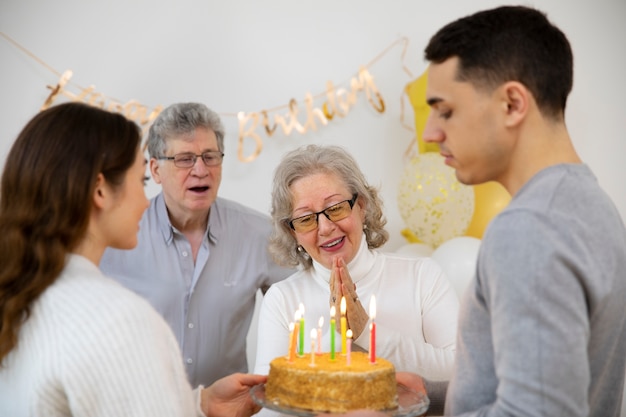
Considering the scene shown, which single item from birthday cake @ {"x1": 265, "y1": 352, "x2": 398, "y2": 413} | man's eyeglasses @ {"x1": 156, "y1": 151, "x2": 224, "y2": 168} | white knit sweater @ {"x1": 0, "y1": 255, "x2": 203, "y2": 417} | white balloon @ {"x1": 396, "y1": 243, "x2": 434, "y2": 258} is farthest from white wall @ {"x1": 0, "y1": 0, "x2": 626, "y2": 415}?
white knit sweater @ {"x1": 0, "y1": 255, "x2": 203, "y2": 417}

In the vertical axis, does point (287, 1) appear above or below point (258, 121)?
above

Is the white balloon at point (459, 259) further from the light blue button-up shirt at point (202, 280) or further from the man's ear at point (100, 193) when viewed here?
the man's ear at point (100, 193)

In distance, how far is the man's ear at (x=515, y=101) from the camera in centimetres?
124

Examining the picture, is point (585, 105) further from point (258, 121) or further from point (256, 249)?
point (256, 249)

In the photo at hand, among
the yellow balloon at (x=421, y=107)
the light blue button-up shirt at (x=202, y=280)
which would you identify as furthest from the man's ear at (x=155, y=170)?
the yellow balloon at (x=421, y=107)

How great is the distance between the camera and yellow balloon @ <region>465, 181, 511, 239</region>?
11.3ft

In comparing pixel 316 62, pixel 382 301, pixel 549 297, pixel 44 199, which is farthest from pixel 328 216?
pixel 316 62

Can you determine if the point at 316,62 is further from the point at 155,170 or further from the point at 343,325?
the point at 343,325

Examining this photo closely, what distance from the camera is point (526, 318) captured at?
42.7 inches

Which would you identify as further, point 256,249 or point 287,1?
point 287,1

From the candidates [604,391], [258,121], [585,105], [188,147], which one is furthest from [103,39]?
[604,391]

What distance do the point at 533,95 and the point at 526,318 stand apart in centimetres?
39

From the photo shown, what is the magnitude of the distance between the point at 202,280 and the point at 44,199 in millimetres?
1590

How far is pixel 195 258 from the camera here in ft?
9.79
